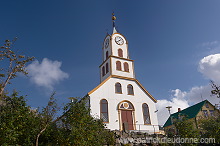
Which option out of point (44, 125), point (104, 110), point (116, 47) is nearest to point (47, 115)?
point (44, 125)

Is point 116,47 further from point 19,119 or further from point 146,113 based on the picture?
point 19,119

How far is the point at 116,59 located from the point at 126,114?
30.3ft

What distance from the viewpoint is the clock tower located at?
1177 inches

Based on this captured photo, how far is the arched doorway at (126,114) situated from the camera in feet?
84.0

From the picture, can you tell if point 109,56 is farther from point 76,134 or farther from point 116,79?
point 76,134

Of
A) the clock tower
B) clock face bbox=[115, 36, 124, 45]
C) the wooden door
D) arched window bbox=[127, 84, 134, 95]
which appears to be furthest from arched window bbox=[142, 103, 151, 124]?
clock face bbox=[115, 36, 124, 45]

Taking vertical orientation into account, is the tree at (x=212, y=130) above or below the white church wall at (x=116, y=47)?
below

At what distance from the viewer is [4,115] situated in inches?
512

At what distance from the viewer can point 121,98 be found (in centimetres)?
2684

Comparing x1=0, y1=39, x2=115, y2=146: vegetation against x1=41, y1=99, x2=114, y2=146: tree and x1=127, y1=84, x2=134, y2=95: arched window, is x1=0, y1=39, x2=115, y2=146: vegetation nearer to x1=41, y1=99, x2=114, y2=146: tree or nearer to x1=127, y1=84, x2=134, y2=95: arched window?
x1=41, y1=99, x2=114, y2=146: tree

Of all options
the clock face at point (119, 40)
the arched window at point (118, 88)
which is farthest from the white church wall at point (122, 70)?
the clock face at point (119, 40)

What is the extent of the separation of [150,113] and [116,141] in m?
10.8

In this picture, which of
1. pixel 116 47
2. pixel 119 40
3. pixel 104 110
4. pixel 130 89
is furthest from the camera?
pixel 119 40

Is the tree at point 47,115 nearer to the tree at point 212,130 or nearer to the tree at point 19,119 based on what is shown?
the tree at point 19,119
